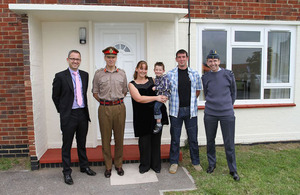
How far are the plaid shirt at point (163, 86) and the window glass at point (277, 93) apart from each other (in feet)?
9.90

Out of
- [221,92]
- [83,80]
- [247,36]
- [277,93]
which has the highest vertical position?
[247,36]

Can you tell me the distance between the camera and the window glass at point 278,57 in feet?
17.7

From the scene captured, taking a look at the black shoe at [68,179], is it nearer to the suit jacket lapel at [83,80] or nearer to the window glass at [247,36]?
the suit jacket lapel at [83,80]

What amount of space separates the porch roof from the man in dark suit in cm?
79

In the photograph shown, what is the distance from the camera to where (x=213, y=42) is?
16.9 ft

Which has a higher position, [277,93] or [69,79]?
[69,79]

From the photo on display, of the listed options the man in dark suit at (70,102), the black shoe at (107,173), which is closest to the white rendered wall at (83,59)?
the man in dark suit at (70,102)

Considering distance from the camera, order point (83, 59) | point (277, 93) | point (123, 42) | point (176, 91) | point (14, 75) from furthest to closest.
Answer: point (277, 93) → point (123, 42) → point (83, 59) → point (14, 75) → point (176, 91)

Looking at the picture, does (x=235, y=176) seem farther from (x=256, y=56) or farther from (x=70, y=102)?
(x=256, y=56)

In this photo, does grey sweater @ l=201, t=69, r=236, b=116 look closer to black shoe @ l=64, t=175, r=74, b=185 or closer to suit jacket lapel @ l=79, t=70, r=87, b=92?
suit jacket lapel @ l=79, t=70, r=87, b=92

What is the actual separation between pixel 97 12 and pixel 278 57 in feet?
13.6

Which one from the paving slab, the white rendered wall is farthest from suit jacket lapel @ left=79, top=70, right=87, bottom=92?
the paving slab

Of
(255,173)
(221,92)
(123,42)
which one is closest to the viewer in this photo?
(221,92)

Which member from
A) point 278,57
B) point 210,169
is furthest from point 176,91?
point 278,57
